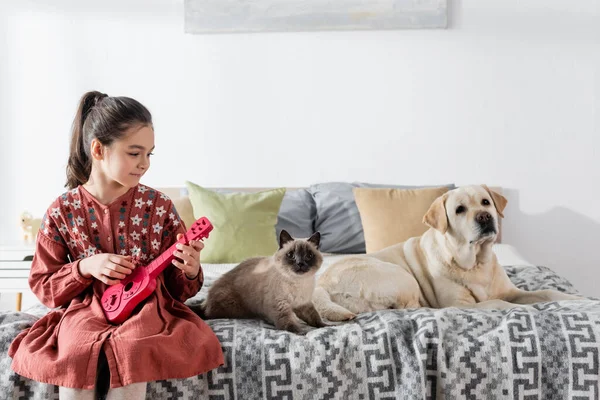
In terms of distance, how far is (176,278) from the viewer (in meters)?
1.79

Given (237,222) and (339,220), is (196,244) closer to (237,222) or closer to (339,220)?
(237,222)

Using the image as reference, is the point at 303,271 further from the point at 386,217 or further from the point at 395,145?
the point at 395,145

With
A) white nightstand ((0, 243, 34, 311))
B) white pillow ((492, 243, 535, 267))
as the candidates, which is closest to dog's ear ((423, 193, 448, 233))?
white pillow ((492, 243, 535, 267))

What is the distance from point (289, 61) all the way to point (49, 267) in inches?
93.0

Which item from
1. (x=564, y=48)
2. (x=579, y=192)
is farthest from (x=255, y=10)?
(x=579, y=192)

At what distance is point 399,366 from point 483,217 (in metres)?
0.58

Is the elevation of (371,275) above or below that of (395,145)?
below

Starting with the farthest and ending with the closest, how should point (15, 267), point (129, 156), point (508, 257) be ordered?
point (15, 267) < point (508, 257) < point (129, 156)

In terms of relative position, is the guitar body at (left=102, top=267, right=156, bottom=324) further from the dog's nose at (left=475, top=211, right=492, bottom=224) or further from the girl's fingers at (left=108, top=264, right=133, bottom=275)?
the dog's nose at (left=475, top=211, right=492, bottom=224)

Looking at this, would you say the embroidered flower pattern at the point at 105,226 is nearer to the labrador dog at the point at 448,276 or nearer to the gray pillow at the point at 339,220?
the labrador dog at the point at 448,276

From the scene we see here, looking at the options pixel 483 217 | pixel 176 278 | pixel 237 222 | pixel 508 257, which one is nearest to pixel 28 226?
pixel 237 222

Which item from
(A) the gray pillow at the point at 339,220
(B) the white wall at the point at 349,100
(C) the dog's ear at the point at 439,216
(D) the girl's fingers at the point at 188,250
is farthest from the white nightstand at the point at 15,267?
(C) the dog's ear at the point at 439,216

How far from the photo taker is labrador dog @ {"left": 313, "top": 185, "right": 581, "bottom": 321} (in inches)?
77.5

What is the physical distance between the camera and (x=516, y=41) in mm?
3691
